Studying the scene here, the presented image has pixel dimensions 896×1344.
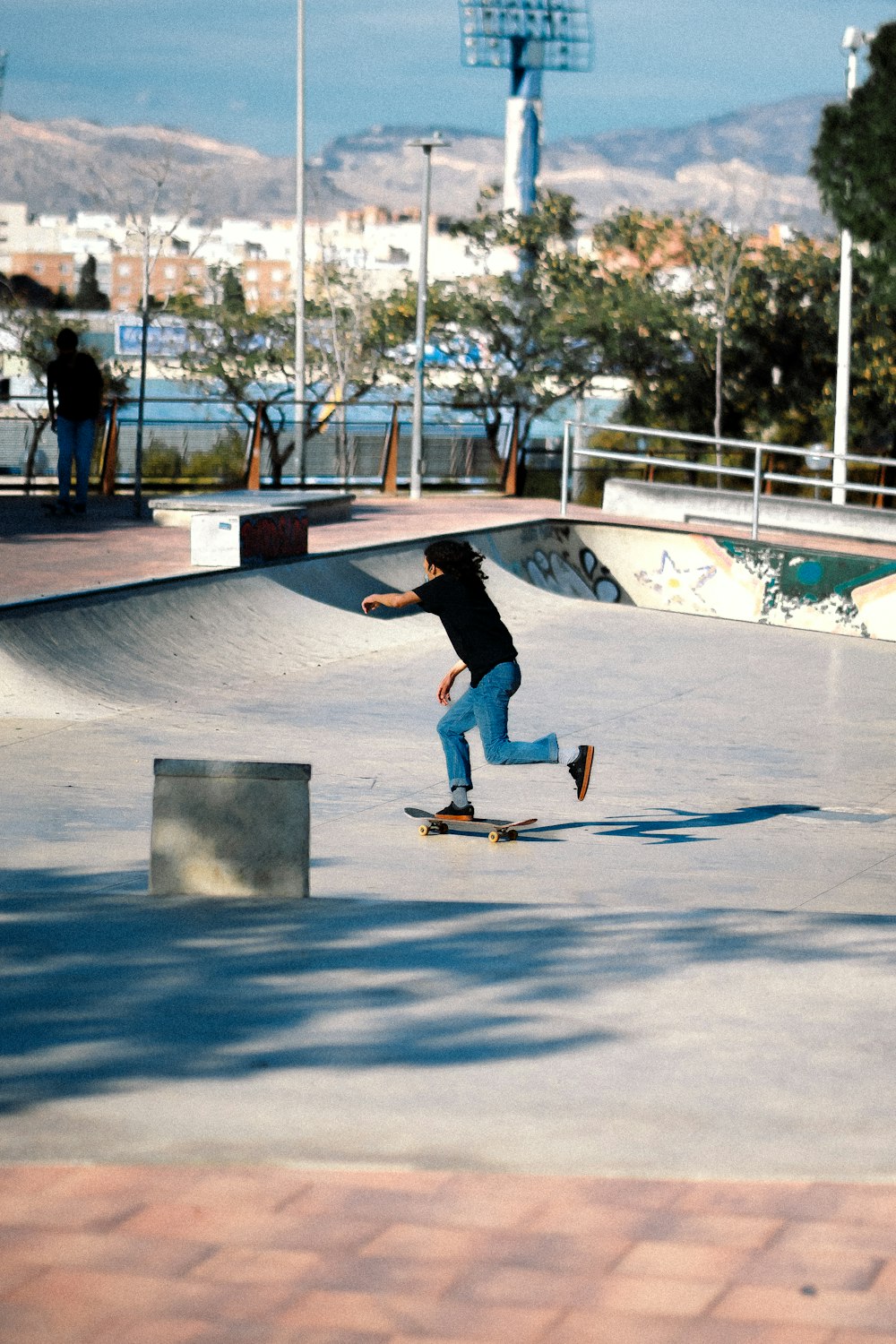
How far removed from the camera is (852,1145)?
3.83 metres

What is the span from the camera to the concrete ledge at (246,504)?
15.0 metres

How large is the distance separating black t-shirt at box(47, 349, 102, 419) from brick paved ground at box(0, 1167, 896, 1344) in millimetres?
13342

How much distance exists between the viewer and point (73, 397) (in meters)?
16.3

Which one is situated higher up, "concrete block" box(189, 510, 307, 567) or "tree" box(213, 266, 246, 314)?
"tree" box(213, 266, 246, 314)

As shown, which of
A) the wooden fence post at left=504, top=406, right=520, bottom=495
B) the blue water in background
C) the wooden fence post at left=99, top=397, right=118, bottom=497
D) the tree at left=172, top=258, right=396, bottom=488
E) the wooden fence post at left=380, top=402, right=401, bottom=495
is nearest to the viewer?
the wooden fence post at left=99, top=397, right=118, bottom=497

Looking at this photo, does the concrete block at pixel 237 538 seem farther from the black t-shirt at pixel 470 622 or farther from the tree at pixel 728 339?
the tree at pixel 728 339

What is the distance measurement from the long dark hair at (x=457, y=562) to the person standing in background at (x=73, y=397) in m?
8.90

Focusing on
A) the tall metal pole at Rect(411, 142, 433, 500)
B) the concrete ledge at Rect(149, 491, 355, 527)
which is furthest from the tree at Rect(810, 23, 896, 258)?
the concrete ledge at Rect(149, 491, 355, 527)

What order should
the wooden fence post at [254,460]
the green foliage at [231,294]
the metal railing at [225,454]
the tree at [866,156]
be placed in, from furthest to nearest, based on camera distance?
the green foliage at [231,294], the tree at [866,156], the wooden fence post at [254,460], the metal railing at [225,454]

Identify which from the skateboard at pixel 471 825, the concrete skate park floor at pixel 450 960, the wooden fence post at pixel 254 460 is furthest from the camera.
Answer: the wooden fence post at pixel 254 460

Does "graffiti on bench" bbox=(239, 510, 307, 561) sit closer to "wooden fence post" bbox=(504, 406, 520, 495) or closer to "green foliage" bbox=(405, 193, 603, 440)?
"wooden fence post" bbox=(504, 406, 520, 495)

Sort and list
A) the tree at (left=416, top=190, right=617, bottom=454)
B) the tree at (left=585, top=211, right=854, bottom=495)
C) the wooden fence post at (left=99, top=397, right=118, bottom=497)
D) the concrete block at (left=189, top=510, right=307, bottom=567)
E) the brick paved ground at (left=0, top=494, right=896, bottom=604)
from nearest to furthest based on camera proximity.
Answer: the brick paved ground at (left=0, top=494, right=896, bottom=604) → the concrete block at (left=189, top=510, right=307, bottom=567) → the wooden fence post at (left=99, top=397, right=118, bottom=497) → the tree at (left=585, top=211, right=854, bottom=495) → the tree at (left=416, top=190, right=617, bottom=454)

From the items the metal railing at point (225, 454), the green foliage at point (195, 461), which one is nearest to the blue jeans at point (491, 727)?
the metal railing at point (225, 454)

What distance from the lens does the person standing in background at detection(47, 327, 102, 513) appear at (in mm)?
16031
